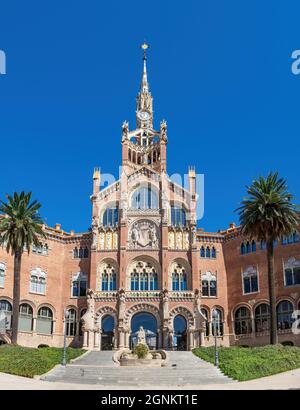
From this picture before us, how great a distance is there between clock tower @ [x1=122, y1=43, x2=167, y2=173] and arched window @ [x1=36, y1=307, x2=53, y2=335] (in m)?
21.1

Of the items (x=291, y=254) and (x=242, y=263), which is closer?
(x=291, y=254)

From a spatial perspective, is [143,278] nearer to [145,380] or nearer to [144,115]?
[145,380]

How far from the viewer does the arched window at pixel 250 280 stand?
61.8 meters

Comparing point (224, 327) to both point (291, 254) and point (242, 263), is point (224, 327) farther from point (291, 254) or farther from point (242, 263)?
point (291, 254)

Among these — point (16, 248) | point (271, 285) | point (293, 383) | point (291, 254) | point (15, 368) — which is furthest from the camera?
point (291, 254)

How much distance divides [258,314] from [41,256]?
2693 cm

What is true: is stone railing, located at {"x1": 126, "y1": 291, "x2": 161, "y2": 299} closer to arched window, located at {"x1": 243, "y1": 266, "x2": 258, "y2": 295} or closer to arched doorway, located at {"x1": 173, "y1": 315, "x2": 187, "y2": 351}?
arched doorway, located at {"x1": 173, "y1": 315, "x2": 187, "y2": 351}

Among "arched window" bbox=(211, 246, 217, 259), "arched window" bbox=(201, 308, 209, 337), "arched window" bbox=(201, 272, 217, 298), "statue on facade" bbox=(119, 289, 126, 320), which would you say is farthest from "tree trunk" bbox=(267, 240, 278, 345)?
"statue on facade" bbox=(119, 289, 126, 320)

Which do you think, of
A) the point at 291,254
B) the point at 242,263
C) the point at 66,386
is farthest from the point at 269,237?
the point at 66,386

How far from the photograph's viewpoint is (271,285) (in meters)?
47.0

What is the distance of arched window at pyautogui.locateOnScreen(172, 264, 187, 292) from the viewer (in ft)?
206

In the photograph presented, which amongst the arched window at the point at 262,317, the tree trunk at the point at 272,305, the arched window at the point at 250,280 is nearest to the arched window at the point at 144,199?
the arched window at the point at 250,280

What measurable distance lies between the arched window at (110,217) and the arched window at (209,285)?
43.1ft

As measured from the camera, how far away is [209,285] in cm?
6425
